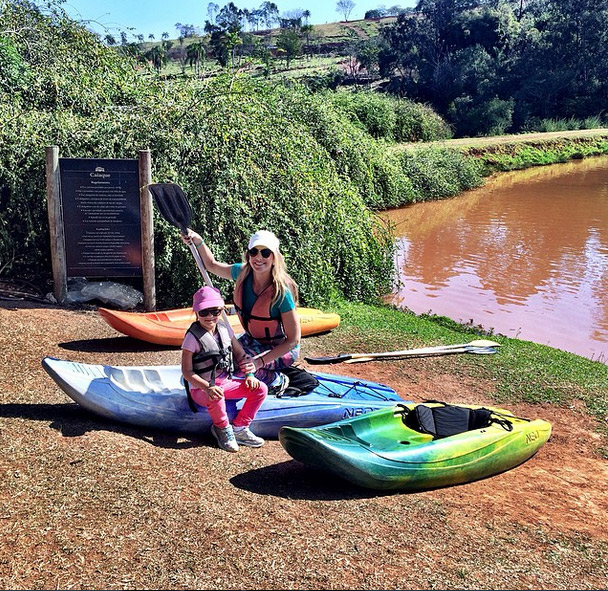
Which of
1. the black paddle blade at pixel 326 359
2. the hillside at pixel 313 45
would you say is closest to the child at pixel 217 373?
the black paddle blade at pixel 326 359

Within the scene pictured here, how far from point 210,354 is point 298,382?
1187 mm

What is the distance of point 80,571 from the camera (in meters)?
3.29

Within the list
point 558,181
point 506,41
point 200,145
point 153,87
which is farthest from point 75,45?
point 506,41

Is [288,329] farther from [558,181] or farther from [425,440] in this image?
[558,181]

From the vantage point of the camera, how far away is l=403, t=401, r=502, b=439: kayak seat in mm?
5301

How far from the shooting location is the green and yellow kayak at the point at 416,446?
4.32 metres

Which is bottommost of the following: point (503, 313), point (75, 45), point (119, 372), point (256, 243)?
point (503, 313)

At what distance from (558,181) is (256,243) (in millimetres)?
25986

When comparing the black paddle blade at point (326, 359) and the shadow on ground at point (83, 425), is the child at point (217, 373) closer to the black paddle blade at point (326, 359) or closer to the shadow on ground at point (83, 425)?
the shadow on ground at point (83, 425)

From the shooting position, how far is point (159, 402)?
16.3 feet

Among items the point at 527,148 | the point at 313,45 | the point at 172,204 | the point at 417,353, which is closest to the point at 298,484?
the point at 172,204

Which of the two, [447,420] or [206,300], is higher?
[206,300]

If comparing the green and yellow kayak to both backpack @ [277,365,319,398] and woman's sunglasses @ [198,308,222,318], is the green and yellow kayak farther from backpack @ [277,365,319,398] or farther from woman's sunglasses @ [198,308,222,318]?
woman's sunglasses @ [198,308,222,318]

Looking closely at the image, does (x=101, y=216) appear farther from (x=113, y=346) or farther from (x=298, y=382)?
(x=298, y=382)
